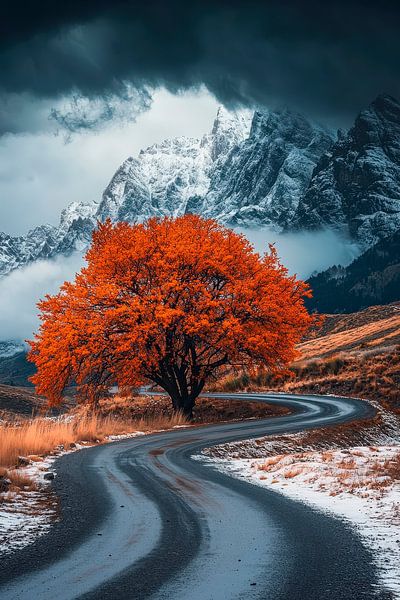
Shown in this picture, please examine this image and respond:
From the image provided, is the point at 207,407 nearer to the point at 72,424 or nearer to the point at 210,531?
the point at 72,424

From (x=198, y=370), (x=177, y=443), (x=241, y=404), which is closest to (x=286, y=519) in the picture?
(x=177, y=443)

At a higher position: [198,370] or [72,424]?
[198,370]

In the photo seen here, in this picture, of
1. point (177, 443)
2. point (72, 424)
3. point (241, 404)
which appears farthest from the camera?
point (241, 404)

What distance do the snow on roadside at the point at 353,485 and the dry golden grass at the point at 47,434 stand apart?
527 centimetres

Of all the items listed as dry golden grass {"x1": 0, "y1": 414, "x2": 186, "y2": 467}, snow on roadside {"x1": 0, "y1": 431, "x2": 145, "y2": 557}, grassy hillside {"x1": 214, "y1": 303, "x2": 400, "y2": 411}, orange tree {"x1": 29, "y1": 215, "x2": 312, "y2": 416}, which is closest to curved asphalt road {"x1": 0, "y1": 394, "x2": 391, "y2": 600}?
snow on roadside {"x1": 0, "y1": 431, "x2": 145, "y2": 557}

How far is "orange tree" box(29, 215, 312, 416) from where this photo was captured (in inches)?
1174

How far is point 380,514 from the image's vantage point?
983 cm

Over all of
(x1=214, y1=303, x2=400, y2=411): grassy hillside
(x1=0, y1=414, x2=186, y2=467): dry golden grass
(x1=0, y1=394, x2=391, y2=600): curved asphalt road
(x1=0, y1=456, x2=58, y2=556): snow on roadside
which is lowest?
(x1=0, y1=394, x2=391, y2=600): curved asphalt road

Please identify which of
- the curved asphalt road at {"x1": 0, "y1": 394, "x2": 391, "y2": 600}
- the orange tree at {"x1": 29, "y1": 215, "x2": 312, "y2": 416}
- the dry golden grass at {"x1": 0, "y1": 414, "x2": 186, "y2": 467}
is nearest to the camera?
the curved asphalt road at {"x1": 0, "y1": 394, "x2": 391, "y2": 600}

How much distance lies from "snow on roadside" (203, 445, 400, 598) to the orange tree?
12.1 metres

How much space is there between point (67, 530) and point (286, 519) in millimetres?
3459

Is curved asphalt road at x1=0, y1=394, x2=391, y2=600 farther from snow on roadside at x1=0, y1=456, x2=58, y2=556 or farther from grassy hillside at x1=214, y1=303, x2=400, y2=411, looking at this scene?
grassy hillside at x1=214, y1=303, x2=400, y2=411

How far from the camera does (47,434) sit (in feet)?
65.4

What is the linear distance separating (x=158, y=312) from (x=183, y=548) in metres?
21.8
